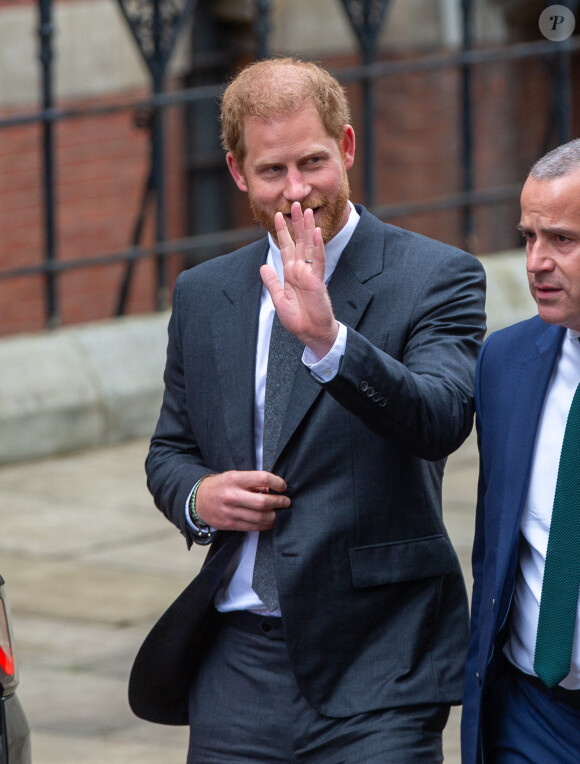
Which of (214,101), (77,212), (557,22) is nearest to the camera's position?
(214,101)

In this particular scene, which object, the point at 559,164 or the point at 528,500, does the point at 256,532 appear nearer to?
the point at 528,500

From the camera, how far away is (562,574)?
122 inches

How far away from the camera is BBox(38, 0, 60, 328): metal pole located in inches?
358

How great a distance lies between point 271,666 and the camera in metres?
3.49

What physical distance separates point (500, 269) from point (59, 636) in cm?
580

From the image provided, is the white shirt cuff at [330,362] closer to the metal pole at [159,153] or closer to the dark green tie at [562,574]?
the dark green tie at [562,574]

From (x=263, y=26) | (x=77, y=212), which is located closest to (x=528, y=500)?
(x=263, y=26)

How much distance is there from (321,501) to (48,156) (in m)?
6.25

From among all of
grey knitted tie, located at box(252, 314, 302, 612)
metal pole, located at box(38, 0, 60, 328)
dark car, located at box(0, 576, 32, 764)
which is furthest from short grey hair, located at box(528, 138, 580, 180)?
metal pole, located at box(38, 0, 60, 328)

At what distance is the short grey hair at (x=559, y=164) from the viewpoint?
304cm

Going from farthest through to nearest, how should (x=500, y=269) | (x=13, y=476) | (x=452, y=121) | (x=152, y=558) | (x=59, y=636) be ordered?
(x=452, y=121) → (x=500, y=269) → (x=13, y=476) → (x=152, y=558) → (x=59, y=636)

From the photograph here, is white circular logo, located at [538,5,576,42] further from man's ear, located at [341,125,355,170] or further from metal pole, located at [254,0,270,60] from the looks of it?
man's ear, located at [341,125,355,170]

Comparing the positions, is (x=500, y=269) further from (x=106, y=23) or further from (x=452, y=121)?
(x=106, y=23)

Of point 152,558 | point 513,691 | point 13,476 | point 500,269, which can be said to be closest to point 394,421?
point 513,691
